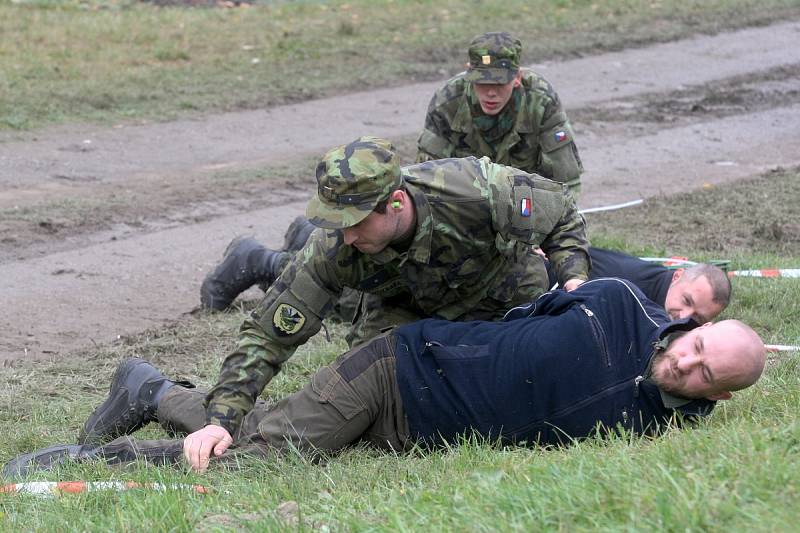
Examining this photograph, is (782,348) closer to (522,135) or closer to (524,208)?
(524,208)

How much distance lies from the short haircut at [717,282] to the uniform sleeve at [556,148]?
163 centimetres

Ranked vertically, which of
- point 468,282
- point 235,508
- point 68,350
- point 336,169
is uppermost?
point 336,169

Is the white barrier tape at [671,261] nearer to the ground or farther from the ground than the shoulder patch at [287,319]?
nearer to the ground

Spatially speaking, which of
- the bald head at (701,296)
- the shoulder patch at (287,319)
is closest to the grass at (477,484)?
the bald head at (701,296)

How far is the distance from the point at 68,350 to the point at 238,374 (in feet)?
7.08

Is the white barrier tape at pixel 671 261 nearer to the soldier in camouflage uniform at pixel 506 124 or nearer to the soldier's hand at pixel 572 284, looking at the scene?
the soldier in camouflage uniform at pixel 506 124

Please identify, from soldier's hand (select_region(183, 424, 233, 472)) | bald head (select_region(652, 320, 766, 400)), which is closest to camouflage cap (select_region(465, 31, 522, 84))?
bald head (select_region(652, 320, 766, 400))

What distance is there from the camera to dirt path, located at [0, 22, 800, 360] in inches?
283

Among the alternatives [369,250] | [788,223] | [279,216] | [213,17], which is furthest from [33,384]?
[213,17]

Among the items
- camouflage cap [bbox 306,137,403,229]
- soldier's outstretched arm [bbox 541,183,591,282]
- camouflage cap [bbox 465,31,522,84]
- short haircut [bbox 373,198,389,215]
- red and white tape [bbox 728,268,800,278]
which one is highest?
camouflage cap [bbox 465,31,522,84]

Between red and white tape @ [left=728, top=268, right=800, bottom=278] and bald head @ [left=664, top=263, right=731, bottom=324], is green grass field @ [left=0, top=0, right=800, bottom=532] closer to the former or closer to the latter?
red and white tape @ [left=728, top=268, right=800, bottom=278]

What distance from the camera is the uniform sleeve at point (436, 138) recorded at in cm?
729

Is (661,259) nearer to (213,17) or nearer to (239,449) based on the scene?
(239,449)

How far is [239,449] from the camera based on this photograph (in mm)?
4484
